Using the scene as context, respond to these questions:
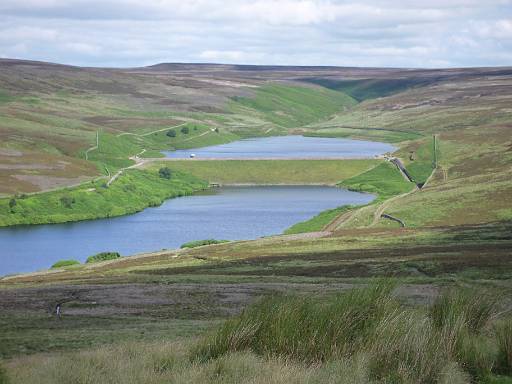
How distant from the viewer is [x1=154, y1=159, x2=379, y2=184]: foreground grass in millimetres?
133375

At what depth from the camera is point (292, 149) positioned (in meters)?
168

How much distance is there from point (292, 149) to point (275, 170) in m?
31.6

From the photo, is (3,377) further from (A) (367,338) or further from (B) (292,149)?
(B) (292,149)

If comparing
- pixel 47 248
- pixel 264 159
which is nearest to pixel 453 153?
pixel 264 159

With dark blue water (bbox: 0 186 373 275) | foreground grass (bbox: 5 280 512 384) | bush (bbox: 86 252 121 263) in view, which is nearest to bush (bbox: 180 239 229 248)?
dark blue water (bbox: 0 186 373 275)

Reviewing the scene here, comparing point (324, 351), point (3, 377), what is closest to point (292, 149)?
point (324, 351)

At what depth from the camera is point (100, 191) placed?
353 feet

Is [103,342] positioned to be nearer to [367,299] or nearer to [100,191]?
[367,299]

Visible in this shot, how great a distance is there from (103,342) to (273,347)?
26.8 feet

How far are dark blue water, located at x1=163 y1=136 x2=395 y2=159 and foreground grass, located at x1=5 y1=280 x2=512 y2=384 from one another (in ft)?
421

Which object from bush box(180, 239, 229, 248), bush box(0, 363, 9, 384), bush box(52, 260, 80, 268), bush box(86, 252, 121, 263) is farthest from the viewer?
bush box(180, 239, 229, 248)

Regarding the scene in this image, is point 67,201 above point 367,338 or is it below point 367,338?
below

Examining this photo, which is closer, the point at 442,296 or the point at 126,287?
the point at 442,296

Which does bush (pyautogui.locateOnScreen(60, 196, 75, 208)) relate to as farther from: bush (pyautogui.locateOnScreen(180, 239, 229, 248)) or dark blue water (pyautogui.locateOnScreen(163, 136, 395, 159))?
dark blue water (pyautogui.locateOnScreen(163, 136, 395, 159))
